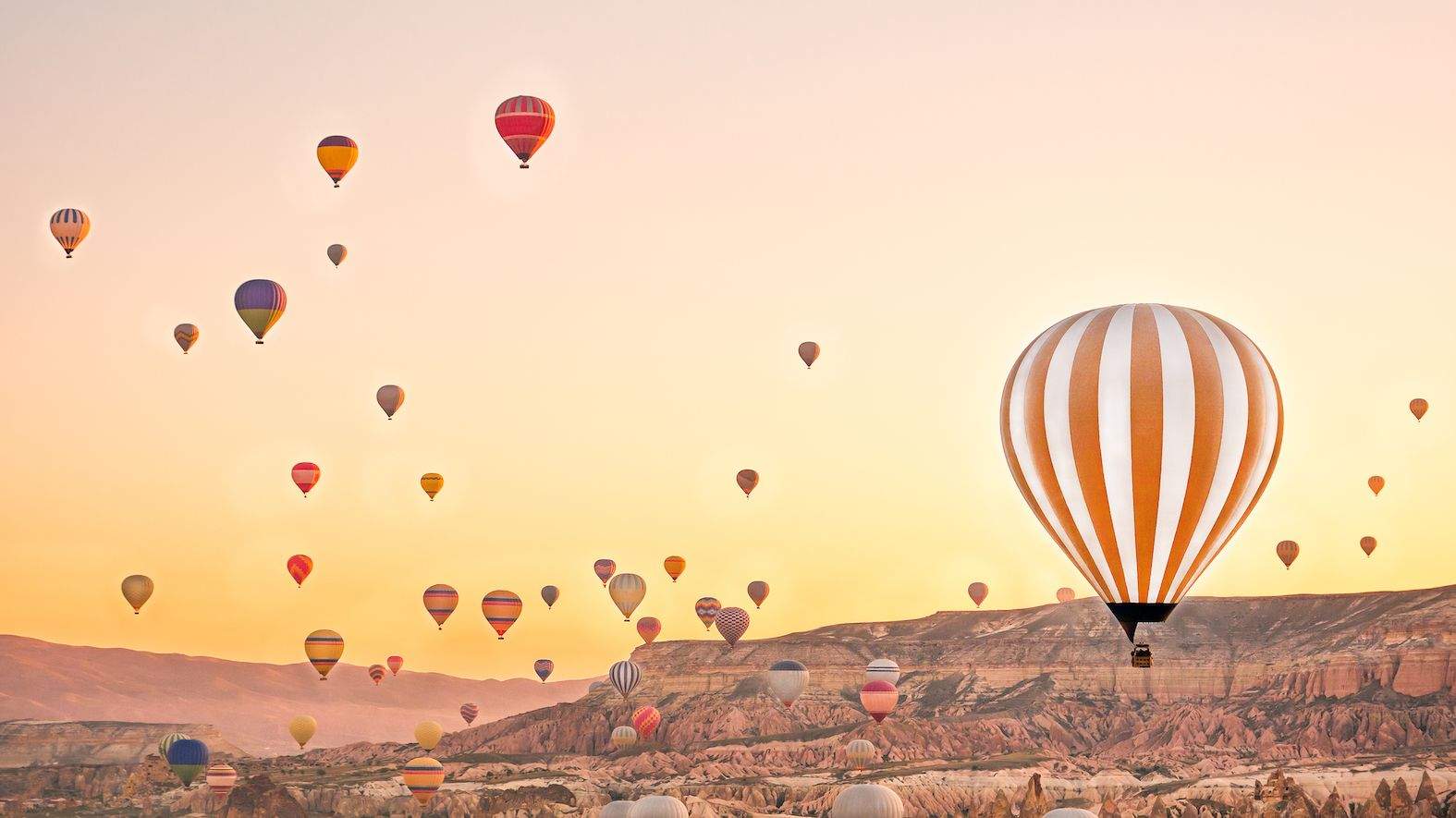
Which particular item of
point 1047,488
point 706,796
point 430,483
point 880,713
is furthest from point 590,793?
point 1047,488

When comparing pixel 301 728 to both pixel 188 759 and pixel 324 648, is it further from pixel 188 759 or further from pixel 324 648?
pixel 324 648

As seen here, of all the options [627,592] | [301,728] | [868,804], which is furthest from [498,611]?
[301,728]

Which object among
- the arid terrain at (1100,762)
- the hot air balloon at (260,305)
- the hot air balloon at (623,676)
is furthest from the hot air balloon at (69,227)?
the hot air balloon at (623,676)

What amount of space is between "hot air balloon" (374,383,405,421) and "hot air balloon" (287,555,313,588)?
2380cm

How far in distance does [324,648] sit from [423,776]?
3420 cm

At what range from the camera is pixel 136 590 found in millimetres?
123625

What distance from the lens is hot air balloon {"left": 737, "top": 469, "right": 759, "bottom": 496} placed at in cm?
12169

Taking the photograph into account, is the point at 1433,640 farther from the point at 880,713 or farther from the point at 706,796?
the point at 706,796

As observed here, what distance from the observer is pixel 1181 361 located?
2194 inches

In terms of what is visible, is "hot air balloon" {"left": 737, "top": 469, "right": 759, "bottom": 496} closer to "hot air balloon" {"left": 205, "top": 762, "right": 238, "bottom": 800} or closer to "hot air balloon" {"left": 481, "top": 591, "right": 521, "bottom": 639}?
"hot air balloon" {"left": 481, "top": 591, "right": 521, "bottom": 639}

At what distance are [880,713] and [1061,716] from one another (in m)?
30.5

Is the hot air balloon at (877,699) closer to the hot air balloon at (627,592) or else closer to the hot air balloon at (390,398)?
the hot air balloon at (627,592)

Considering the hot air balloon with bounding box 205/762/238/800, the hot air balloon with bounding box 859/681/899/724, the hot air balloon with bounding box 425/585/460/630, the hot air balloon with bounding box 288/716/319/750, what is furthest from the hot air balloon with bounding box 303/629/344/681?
the hot air balloon with bounding box 859/681/899/724

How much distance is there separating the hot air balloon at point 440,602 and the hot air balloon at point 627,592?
67.8 ft
